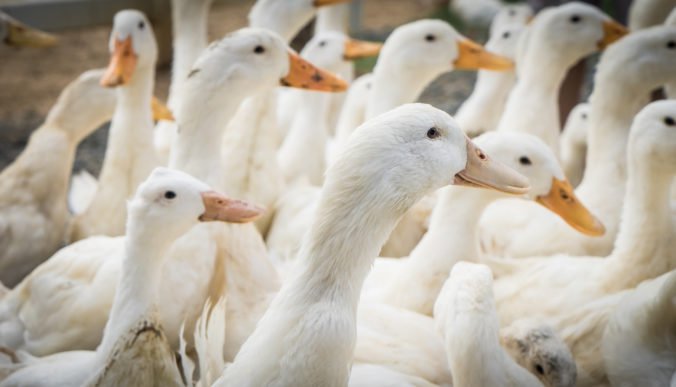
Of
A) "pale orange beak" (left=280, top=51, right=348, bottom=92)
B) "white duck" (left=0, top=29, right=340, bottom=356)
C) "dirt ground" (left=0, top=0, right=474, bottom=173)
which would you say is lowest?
"dirt ground" (left=0, top=0, right=474, bottom=173)

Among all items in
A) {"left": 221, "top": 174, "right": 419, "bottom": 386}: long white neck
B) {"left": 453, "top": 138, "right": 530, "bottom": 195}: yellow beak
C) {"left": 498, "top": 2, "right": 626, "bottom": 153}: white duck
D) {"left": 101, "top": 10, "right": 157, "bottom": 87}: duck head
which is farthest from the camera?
{"left": 498, "top": 2, "right": 626, "bottom": 153}: white duck

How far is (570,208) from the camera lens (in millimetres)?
3256

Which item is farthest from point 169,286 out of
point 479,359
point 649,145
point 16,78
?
point 16,78

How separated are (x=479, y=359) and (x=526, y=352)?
35 centimetres

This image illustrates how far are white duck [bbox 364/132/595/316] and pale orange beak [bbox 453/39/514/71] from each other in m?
0.97

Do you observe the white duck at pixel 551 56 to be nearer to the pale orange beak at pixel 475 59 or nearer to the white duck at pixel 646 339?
the pale orange beak at pixel 475 59

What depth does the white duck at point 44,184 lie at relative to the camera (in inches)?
153

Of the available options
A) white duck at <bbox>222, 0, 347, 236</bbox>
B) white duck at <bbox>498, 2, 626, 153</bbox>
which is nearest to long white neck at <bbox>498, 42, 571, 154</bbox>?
white duck at <bbox>498, 2, 626, 153</bbox>

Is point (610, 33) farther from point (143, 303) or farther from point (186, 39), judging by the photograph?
point (143, 303)

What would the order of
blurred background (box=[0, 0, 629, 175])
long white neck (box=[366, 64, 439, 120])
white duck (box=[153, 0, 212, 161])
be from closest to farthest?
1. long white neck (box=[366, 64, 439, 120])
2. white duck (box=[153, 0, 212, 161])
3. blurred background (box=[0, 0, 629, 175])

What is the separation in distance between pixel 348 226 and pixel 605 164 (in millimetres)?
1955

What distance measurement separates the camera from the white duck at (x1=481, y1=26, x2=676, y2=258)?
3633 mm

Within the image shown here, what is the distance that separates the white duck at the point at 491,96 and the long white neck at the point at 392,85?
0.75 meters

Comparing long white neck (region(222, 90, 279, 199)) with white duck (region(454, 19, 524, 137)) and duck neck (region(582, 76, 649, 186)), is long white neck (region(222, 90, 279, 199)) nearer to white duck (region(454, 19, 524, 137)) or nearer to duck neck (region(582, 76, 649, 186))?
white duck (region(454, 19, 524, 137))
